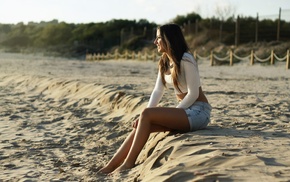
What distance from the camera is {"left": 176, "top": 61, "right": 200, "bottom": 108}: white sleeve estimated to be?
4.15m

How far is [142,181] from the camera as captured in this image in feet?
11.1

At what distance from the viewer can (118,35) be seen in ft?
187

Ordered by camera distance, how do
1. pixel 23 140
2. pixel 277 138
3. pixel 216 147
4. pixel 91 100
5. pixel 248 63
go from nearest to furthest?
pixel 216 147
pixel 277 138
pixel 23 140
pixel 91 100
pixel 248 63

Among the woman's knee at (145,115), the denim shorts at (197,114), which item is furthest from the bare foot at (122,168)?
the denim shorts at (197,114)

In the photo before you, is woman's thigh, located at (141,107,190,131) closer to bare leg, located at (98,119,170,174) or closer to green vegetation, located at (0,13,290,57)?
bare leg, located at (98,119,170,174)

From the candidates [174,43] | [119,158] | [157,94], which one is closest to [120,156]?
[119,158]

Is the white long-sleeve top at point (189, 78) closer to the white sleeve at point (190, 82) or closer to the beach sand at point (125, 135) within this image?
the white sleeve at point (190, 82)

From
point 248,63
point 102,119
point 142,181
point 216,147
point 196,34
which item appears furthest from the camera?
point 196,34

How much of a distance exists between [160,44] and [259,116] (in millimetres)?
2068

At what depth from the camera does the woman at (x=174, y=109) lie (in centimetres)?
400

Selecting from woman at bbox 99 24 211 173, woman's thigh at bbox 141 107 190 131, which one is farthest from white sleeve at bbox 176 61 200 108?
woman's thigh at bbox 141 107 190 131

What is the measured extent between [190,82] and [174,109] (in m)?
0.29

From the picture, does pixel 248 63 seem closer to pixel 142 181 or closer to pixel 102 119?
pixel 102 119

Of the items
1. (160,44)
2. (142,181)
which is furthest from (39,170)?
(160,44)
